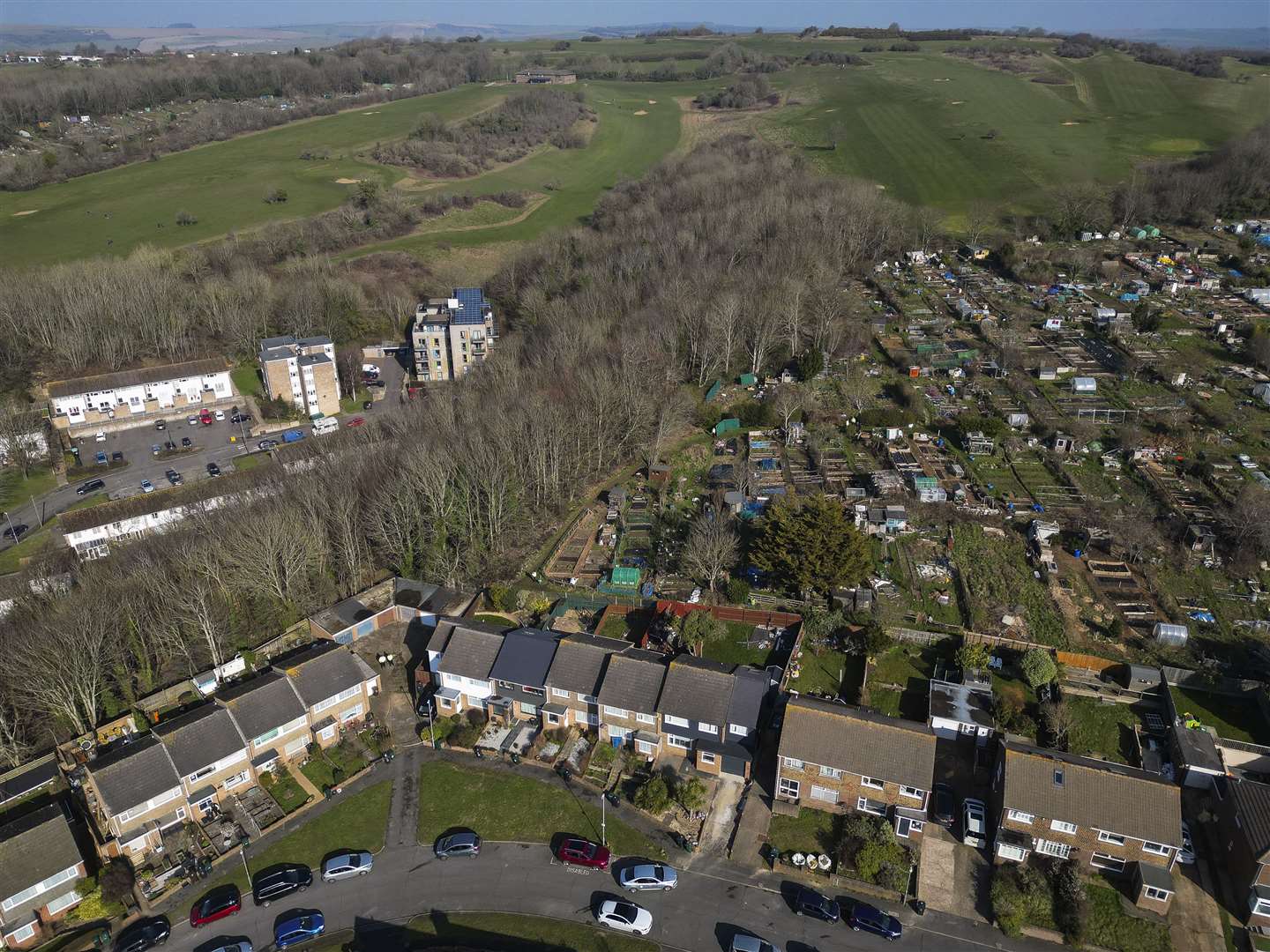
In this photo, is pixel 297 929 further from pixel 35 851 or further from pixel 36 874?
pixel 35 851

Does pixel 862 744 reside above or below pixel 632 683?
above

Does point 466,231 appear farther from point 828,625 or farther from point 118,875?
point 118,875

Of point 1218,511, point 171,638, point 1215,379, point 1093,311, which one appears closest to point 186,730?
point 171,638

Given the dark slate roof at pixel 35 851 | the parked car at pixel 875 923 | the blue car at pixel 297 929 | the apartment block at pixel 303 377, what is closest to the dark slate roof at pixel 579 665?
the blue car at pixel 297 929

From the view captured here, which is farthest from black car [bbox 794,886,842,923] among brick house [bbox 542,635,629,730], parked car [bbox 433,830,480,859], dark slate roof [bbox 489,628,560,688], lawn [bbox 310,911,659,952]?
dark slate roof [bbox 489,628,560,688]

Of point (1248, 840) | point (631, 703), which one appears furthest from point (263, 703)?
point (1248, 840)
